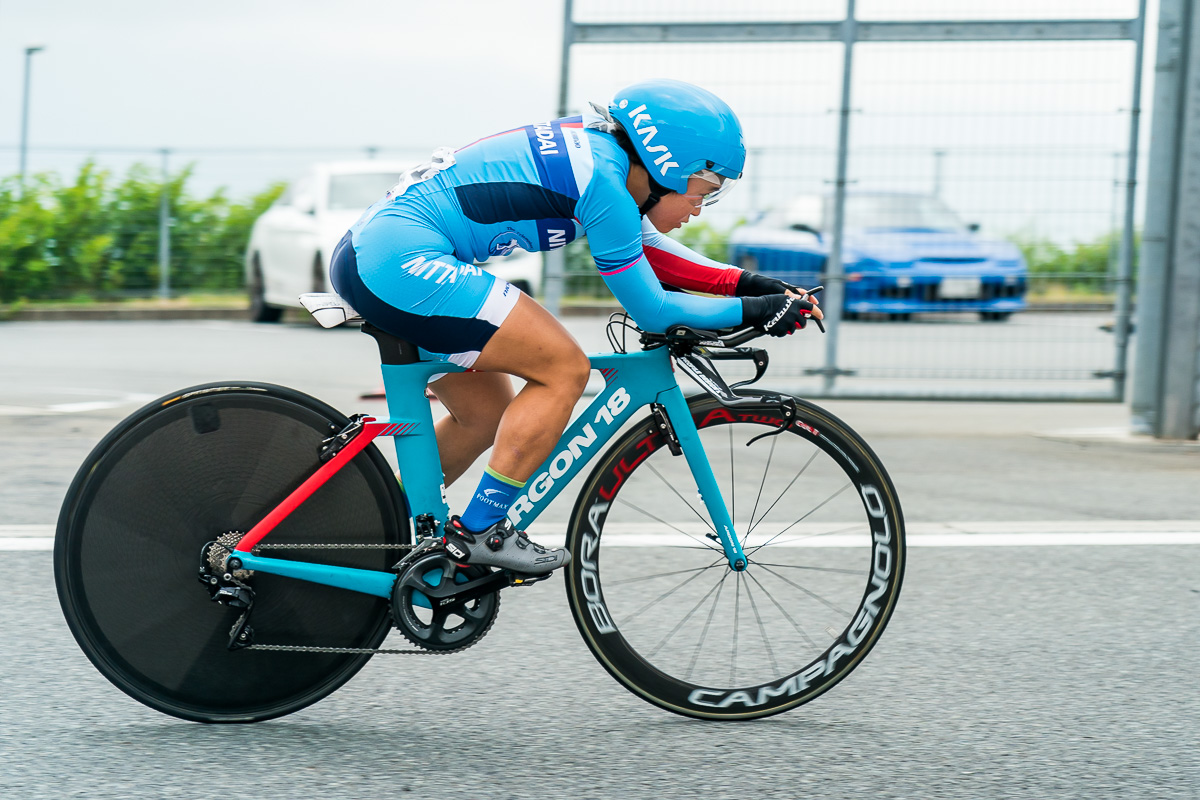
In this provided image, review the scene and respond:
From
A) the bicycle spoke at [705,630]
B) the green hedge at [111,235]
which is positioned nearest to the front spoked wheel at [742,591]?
the bicycle spoke at [705,630]

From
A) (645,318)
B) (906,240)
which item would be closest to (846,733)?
(645,318)

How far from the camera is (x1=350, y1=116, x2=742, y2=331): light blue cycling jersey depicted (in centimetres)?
347

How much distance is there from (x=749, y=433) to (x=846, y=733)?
2.65ft

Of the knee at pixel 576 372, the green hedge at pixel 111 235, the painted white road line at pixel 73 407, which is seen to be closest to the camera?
the knee at pixel 576 372

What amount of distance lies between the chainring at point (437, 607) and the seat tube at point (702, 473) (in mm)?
607

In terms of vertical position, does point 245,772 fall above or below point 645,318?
below

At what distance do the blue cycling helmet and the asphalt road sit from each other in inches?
56.0

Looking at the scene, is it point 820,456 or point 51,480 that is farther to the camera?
point 51,480

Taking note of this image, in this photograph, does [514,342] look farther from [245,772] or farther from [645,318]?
[245,772]

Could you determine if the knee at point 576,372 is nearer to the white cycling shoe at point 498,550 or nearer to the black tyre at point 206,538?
the white cycling shoe at point 498,550

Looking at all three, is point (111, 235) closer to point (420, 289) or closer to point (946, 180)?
point (946, 180)

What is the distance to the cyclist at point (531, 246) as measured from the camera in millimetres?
3506

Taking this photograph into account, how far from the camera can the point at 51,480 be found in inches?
270

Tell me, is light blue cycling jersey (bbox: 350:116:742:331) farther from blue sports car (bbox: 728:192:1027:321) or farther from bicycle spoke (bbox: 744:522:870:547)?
blue sports car (bbox: 728:192:1027:321)
